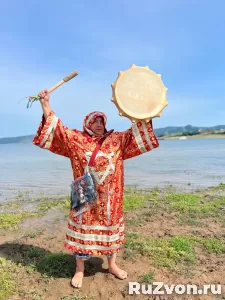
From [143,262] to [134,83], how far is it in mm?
2420

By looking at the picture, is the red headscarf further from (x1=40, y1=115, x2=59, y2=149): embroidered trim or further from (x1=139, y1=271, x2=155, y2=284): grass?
(x1=139, y1=271, x2=155, y2=284): grass

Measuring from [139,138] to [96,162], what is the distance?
58 centimetres

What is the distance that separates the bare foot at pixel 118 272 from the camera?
14.1 ft

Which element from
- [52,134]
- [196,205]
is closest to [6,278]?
[52,134]

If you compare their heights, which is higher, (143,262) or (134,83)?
(134,83)

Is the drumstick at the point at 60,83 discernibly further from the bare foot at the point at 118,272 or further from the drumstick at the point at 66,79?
the bare foot at the point at 118,272

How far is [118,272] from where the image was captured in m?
4.32

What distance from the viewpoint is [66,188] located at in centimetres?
1227

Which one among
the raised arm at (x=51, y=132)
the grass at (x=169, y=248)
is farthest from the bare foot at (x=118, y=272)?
the raised arm at (x=51, y=132)

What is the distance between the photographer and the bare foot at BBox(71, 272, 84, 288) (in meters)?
4.10

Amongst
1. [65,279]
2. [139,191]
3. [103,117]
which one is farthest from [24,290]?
[139,191]

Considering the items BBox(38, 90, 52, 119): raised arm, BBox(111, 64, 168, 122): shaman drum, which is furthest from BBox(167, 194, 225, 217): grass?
BBox(38, 90, 52, 119): raised arm

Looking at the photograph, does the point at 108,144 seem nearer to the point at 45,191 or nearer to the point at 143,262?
the point at 143,262

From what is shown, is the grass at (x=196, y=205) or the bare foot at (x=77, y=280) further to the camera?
the grass at (x=196, y=205)
